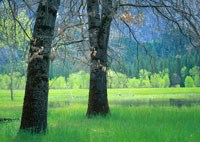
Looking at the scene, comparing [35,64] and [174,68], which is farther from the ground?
[174,68]

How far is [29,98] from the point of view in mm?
8641

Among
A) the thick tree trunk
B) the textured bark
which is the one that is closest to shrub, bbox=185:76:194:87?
the textured bark

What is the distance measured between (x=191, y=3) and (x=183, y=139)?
20.1 feet

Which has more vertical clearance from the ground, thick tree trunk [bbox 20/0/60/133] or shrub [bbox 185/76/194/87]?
shrub [bbox 185/76/194/87]

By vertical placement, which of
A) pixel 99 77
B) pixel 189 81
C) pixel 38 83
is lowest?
pixel 38 83

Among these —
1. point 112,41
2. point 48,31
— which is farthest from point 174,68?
point 48,31

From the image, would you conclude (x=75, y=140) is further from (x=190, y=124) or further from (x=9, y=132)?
(x=190, y=124)

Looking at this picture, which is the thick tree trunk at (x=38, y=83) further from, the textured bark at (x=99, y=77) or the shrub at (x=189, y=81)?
the shrub at (x=189, y=81)

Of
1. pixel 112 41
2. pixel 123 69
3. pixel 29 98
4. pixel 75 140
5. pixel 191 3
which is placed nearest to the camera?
pixel 75 140

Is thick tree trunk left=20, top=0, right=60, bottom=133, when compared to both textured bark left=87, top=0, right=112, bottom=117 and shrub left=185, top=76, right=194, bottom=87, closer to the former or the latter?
textured bark left=87, top=0, right=112, bottom=117

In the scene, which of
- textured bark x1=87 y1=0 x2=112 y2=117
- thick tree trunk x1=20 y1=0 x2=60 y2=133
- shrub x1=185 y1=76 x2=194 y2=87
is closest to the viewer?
thick tree trunk x1=20 y1=0 x2=60 y2=133

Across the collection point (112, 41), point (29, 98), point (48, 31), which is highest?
point (112, 41)

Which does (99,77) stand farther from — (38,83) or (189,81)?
(189,81)

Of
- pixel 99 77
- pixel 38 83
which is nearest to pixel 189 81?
pixel 99 77
